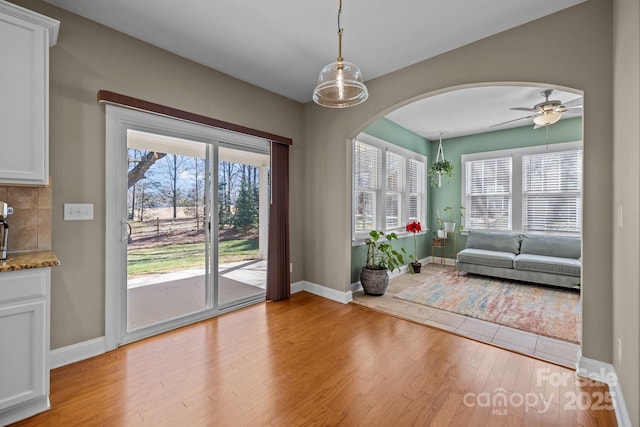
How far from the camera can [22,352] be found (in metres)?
1.62

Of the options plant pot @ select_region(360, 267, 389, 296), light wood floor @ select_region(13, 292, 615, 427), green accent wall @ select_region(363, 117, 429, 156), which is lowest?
light wood floor @ select_region(13, 292, 615, 427)

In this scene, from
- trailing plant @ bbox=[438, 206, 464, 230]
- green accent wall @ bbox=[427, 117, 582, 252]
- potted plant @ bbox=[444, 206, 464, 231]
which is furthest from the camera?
trailing plant @ bbox=[438, 206, 464, 230]

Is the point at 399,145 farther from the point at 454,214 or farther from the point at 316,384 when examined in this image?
the point at 316,384

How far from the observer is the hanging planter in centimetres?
580

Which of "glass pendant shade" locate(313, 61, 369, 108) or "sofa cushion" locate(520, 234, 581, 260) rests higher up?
"glass pendant shade" locate(313, 61, 369, 108)

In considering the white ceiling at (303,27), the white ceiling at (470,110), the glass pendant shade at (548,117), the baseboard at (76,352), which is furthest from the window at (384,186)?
the baseboard at (76,352)

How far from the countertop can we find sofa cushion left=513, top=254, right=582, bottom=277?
5.70 m

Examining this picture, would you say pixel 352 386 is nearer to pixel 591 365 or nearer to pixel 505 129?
pixel 591 365

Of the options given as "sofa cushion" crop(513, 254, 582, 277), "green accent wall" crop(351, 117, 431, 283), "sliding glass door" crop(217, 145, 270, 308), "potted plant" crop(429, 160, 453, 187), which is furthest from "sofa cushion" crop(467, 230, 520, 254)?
"sliding glass door" crop(217, 145, 270, 308)

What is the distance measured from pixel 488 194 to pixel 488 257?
5.28 feet

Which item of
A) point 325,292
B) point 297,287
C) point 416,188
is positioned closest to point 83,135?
point 297,287

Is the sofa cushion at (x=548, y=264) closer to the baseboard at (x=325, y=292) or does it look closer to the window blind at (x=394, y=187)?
the window blind at (x=394, y=187)

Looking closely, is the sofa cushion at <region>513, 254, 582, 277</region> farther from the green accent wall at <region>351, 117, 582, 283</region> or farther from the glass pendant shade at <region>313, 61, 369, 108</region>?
the glass pendant shade at <region>313, 61, 369, 108</region>

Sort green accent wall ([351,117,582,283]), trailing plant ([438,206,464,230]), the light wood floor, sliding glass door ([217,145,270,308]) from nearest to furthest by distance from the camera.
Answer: the light wood floor → sliding glass door ([217,145,270,308]) → green accent wall ([351,117,582,283]) → trailing plant ([438,206,464,230])
